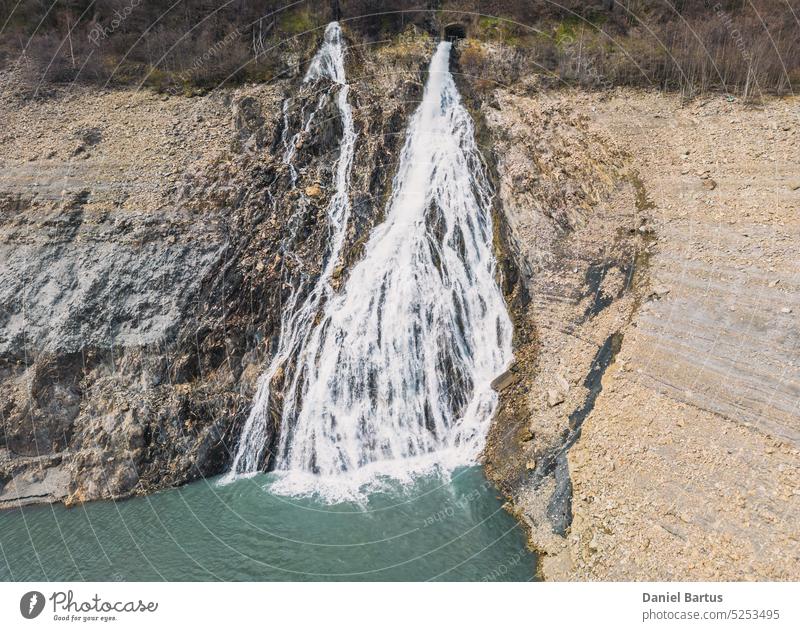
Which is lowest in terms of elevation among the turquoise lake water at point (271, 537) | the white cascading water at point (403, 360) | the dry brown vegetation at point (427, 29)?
the turquoise lake water at point (271, 537)

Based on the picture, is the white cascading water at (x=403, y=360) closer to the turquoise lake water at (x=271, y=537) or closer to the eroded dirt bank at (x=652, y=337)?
the turquoise lake water at (x=271, y=537)

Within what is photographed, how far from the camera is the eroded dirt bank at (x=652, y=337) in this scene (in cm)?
1223

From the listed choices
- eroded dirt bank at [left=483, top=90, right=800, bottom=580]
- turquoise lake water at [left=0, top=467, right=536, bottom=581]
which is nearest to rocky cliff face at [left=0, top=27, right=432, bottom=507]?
turquoise lake water at [left=0, top=467, right=536, bottom=581]

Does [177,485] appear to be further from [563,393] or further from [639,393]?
[639,393]

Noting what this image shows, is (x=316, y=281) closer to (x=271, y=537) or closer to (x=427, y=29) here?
(x=271, y=537)

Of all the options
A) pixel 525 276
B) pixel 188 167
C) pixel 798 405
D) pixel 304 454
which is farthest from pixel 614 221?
pixel 188 167

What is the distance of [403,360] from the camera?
17938 mm

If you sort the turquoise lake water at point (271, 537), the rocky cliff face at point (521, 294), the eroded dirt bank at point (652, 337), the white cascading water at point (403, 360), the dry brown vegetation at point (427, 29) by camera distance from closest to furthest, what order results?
the eroded dirt bank at point (652, 337), the rocky cliff face at point (521, 294), the turquoise lake water at point (271, 537), the white cascading water at point (403, 360), the dry brown vegetation at point (427, 29)

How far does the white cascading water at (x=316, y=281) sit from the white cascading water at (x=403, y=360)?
0.28 meters

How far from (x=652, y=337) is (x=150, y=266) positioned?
16.7m

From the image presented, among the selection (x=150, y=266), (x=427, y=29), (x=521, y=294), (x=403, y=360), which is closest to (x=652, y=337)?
(x=521, y=294)

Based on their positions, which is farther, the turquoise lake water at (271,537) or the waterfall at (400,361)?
the waterfall at (400,361)

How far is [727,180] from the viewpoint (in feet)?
62.5

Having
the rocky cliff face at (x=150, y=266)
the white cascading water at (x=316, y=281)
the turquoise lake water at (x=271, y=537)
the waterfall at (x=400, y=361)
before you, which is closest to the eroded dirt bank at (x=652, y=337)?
the waterfall at (x=400, y=361)
